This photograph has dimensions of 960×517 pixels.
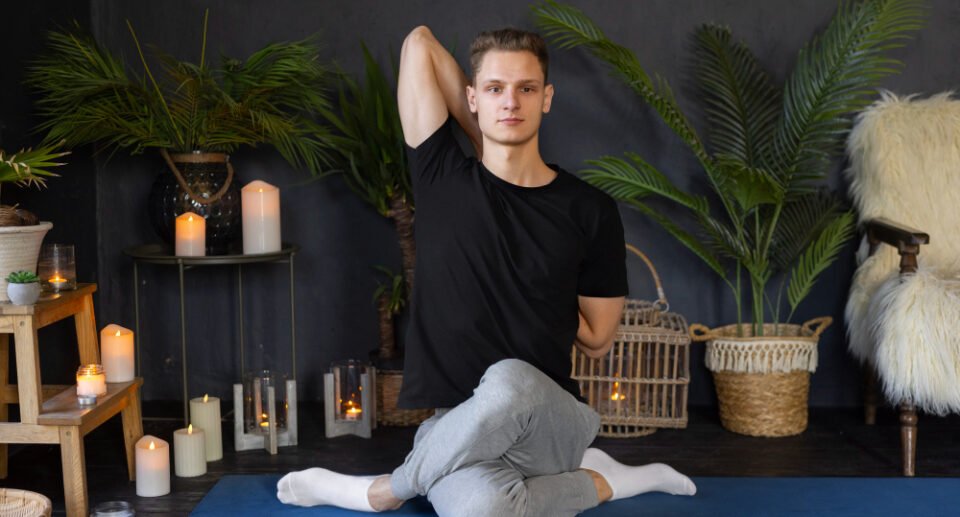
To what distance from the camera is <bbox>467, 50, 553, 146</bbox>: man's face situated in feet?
7.35

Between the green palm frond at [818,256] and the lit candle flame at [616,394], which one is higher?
the green palm frond at [818,256]

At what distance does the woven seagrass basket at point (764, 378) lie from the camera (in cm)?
339

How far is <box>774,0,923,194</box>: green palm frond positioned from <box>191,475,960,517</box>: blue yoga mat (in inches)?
43.5

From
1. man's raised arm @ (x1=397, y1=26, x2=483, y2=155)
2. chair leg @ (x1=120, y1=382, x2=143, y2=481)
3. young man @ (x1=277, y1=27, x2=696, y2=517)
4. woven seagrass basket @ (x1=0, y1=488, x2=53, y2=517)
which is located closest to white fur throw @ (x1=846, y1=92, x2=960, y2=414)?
young man @ (x1=277, y1=27, x2=696, y2=517)

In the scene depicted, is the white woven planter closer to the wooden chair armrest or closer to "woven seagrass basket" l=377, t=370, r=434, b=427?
"woven seagrass basket" l=377, t=370, r=434, b=427

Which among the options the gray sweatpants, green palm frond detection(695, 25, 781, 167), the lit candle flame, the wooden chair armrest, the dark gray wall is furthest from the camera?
the dark gray wall

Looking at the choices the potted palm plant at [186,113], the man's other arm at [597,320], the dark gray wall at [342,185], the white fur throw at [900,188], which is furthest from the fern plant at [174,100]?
the white fur throw at [900,188]

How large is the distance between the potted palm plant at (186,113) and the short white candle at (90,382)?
2.17 feet

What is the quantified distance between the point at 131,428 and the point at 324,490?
826mm

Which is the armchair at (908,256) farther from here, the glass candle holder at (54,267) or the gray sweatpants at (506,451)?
the glass candle holder at (54,267)

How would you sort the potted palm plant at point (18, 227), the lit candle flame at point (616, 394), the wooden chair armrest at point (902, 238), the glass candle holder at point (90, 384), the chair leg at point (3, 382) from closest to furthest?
the potted palm plant at point (18, 227) < the glass candle holder at point (90, 384) < the chair leg at point (3, 382) < the wooden chair armrest at point (902, 238) < the lit candle flame at point (616, 394)

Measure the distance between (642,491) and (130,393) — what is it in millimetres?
1410

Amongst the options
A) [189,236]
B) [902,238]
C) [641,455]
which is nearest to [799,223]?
[902,238]

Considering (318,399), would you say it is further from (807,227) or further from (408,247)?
(807,227)
